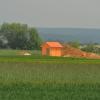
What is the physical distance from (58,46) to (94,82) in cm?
3868

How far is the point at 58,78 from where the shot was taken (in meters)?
17.8

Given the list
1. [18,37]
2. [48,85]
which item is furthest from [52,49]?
[48,85]

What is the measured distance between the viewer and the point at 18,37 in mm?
75688

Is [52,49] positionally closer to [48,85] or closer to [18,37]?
[18,37]

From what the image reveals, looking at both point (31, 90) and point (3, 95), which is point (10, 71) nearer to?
point (31, 90)

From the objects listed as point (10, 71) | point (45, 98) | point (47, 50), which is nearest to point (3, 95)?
point (45, 98)

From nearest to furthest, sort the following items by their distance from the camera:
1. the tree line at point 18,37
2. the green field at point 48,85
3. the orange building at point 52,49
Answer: the green field at point 48,85
the orange building at point 52,49
the tree line at point 18,37

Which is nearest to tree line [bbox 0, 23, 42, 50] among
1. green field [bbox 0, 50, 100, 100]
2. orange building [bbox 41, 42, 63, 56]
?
orange building [bbox 41, 42, 63, 56]

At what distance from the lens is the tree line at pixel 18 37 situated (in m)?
73.4

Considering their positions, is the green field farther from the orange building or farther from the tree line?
the tree line

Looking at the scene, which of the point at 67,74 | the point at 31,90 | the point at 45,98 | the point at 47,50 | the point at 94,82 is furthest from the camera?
the point at 47,50

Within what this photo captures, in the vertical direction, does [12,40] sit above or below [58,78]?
below

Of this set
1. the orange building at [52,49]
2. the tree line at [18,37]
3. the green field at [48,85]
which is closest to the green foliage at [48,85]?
the green field at [48,85]

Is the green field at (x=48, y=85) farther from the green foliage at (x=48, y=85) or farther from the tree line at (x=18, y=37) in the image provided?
the tree line at (x=18, y=37)
